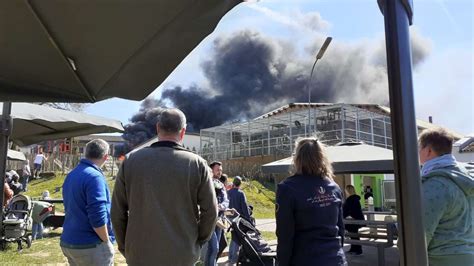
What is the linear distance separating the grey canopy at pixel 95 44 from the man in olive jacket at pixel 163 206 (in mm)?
471

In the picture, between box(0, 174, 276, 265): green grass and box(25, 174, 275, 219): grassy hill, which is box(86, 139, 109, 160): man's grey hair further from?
box(25, 174, 275, 219): grassy hill

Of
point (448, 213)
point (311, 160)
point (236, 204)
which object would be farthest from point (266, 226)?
point (448, 213)

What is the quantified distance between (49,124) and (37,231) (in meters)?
4.86

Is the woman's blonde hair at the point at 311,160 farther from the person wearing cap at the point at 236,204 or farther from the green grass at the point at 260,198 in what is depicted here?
the green grass at the point at 260,198

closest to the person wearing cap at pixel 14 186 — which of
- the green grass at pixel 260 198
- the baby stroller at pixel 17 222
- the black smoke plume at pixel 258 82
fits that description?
the baby stroller at pixel 17 222

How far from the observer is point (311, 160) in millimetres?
2715

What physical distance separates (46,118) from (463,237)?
4337mm

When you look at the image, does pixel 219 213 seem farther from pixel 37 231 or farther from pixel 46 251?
pixel 37 231

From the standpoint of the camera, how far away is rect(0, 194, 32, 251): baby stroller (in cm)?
725

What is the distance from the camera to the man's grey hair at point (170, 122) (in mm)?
2656

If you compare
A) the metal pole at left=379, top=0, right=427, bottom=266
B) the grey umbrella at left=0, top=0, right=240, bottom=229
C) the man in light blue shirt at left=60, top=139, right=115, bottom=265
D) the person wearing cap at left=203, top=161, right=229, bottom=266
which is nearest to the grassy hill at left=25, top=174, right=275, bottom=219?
the person wearing cap at left=203, top=161, right=229, bottom=266

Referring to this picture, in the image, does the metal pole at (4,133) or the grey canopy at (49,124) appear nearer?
the metal pole at (4,133)

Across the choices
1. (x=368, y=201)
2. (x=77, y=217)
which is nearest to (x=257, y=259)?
(x=77, y=217)

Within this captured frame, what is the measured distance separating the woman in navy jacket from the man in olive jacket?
0.44m
